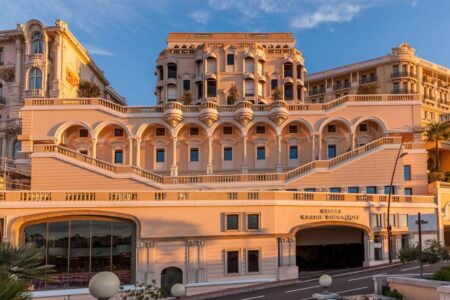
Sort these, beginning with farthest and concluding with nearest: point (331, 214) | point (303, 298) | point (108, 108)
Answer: point (108, 108), point (331, 214), point (303, 298)

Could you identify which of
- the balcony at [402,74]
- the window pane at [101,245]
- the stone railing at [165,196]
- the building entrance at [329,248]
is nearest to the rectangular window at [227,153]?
the building entrance at [329,248]

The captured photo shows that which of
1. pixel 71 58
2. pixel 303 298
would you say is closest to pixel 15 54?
pixel 71 58

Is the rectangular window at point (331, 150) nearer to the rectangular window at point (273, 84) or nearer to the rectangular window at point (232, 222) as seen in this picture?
the rectangular window at point (273, 84)

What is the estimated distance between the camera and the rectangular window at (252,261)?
30.9 metres

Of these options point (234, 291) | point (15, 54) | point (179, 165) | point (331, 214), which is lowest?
point (234, 291)

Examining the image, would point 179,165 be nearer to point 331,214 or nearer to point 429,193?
point 331,214

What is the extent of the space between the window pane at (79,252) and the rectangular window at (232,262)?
358 inches

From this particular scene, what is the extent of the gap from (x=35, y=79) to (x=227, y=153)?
1043 inches

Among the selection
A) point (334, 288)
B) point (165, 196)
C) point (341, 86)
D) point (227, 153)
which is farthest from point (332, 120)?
point (341, 86)

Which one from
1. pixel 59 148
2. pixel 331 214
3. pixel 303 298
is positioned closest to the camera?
pixel 303 298

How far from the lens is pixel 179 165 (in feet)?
160

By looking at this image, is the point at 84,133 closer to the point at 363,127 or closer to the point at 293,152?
the point at 293,152

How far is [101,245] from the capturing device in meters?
29.5

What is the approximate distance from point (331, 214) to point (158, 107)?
22267mm
